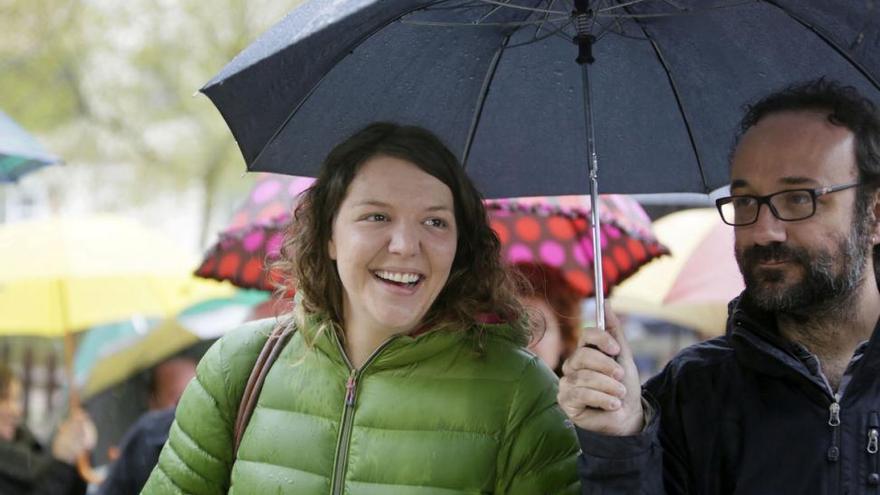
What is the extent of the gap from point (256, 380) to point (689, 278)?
12.7 ft

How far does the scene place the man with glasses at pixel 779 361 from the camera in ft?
9.40

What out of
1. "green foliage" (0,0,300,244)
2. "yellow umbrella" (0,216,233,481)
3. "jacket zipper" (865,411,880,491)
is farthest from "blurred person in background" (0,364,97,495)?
"green foliage" (0,0,300,244)

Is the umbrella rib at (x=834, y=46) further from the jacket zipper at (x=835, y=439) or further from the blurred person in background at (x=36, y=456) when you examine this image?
the blurred person in background at (x=36, y=456)

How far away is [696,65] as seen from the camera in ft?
11.6

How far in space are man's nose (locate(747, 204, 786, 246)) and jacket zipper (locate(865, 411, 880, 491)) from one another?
502 mm

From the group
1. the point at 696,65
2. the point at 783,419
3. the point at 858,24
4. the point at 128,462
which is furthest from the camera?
the point at 128,462

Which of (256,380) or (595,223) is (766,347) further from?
(256,380)

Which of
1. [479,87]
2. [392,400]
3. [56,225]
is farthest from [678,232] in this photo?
[392,400]

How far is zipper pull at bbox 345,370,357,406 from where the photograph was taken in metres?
3.20

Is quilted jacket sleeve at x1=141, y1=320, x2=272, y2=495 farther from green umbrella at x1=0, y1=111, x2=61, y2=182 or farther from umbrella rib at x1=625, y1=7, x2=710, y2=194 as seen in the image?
green umbrella at x1=0, y1=111, x2=61, y2=182

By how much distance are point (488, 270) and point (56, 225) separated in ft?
16.0

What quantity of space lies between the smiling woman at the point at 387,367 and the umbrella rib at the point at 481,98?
339 millimetres

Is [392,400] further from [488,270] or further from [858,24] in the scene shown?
[858,24]

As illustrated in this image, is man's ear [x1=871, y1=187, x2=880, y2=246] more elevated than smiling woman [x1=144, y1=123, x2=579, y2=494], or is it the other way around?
man's ear [x1=871, y1=187, x2=880, y2=246]
